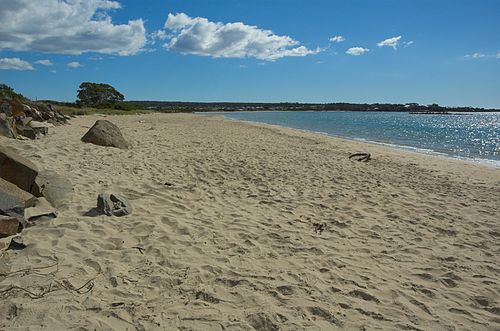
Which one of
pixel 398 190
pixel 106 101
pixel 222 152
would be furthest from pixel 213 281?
pixel 106 101

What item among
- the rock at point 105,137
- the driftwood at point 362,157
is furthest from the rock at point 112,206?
the driftwood at point 362,157

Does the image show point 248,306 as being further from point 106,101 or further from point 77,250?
point 106,101

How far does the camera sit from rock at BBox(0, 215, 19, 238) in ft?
14.3

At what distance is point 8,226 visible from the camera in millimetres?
4406

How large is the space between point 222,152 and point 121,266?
30.0 feet

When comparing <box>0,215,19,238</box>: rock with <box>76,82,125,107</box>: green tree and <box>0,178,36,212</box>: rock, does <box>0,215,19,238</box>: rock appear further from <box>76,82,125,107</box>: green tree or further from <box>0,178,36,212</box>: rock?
<box>76,82,125,107</box>: green tree

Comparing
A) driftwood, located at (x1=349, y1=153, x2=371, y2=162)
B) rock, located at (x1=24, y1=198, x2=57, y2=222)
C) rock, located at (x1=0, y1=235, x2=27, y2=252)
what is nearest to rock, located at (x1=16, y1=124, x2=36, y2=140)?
rock, located at (x1=24, y1=198, x2=57, y2=222)

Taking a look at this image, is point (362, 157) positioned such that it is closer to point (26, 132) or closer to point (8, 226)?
point (26, 132)

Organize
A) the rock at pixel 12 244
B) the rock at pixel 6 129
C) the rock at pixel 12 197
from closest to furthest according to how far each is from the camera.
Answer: the rock at pixel 12 244
the rock at pixel 12 197
the rock at pixel 6 129

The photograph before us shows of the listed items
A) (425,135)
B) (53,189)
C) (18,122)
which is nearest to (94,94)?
(425,135)

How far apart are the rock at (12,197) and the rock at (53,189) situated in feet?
1.05

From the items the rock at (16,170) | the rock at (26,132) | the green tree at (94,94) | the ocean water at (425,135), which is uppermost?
the green tree at (94,94)

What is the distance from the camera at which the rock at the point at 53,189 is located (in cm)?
566

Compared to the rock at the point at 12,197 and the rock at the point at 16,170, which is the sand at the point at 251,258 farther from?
the rock at the point at 16,170
